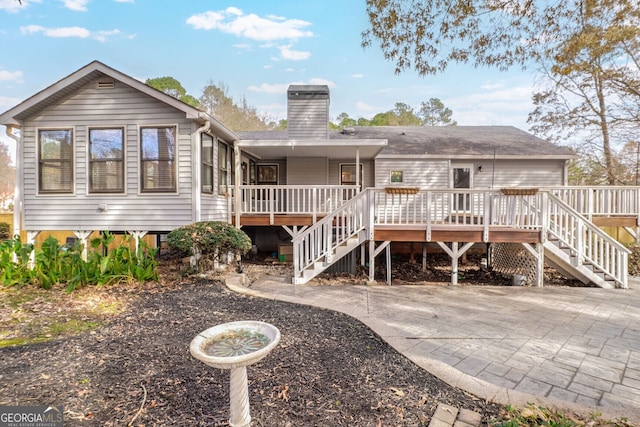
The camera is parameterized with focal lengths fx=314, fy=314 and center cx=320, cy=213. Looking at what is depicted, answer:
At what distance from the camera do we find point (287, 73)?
57.5 ft

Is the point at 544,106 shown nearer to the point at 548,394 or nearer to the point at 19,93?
the point at 548,394

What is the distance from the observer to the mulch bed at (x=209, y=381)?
7.26 feet

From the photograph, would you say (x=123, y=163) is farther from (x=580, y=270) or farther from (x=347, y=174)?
(x=580, y=270)

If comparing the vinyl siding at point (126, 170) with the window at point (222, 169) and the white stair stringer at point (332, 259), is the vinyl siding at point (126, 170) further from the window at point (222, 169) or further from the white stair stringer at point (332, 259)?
the white stair stringer at point (332, 259)

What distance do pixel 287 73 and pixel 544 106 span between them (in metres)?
14.5

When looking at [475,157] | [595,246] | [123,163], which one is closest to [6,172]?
[123,163]

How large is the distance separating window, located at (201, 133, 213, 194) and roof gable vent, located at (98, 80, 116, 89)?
2.18m

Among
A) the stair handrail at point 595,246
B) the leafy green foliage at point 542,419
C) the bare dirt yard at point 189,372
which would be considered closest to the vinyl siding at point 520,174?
the stair handrail at point 595,246

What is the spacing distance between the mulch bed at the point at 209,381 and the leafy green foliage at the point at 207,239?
2256mm

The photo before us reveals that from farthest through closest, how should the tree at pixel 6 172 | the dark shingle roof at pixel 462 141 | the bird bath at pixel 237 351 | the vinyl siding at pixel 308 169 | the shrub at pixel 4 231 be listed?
the tree at pixel 6 172 → the shrub at pixel 4 231 → the vinyl siding at pixel 308 169 → the dark shingle roof at pixel 462 141 → the bird bath at pixel 237 351

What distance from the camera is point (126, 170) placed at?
710 centimetres

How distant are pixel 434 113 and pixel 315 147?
39.9 meters

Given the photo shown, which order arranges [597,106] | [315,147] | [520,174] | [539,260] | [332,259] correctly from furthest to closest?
1. [597,106]
2. [520,174]
3. [315,147]
4. [332,259]
5. [539,260]

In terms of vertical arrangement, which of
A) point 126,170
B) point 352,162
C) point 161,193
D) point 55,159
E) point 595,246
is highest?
point 352,162
